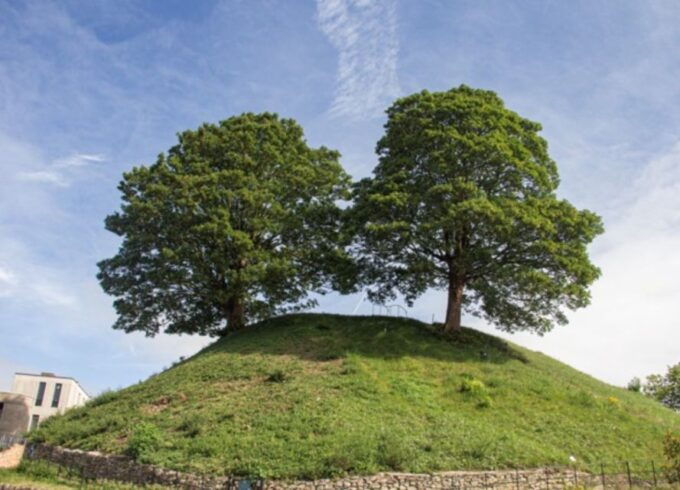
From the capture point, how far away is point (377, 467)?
18266 mm

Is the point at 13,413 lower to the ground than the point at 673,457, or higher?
higher

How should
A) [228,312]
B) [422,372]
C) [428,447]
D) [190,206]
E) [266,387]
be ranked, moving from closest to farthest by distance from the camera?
1. [428,447]
2. [266,387]
3. [422,372]
4. [190,206]
5. [228,312]

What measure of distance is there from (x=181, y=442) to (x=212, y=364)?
27.5 ft

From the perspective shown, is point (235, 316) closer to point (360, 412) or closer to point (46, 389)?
point (360, 412)

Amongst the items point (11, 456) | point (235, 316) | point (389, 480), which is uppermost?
point (235, 316)

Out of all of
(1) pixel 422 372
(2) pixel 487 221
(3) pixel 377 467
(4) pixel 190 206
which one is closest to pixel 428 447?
(3) pixel 377 467

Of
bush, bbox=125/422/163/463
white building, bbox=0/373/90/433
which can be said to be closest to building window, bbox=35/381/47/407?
white building, bbox=0/373/90/433

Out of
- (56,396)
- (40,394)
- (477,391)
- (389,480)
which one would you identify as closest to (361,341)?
(477,391)

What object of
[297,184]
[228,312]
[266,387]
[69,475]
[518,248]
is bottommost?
[69,475]

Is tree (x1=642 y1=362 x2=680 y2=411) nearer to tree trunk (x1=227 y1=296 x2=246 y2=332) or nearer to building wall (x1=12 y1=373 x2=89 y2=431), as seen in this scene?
tree trunk (x1=227 y1=296 x2=246 y2=332)

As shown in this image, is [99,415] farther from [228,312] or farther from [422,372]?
[422,372]

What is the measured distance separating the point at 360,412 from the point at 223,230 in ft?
48.3

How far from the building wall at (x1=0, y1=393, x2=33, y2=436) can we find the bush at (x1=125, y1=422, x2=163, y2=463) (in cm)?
3405

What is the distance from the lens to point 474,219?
29250 mm
